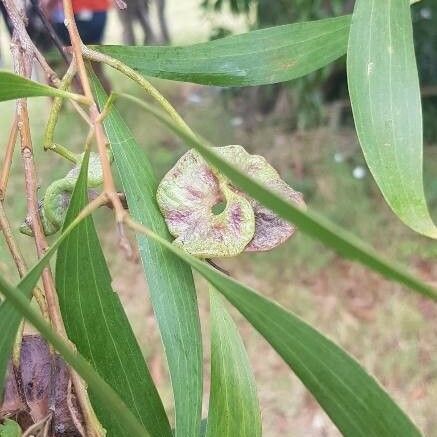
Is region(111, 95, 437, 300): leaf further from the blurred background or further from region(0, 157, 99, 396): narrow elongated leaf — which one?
the blurred background

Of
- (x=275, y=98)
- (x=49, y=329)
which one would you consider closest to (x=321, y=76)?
(x=275, y=98)

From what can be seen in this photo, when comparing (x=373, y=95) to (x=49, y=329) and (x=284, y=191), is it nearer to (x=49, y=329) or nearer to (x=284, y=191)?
(x=284, y=191)

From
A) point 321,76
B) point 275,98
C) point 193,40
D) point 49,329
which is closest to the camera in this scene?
point 49,329

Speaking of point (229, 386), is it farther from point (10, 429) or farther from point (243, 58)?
point (243, 58)

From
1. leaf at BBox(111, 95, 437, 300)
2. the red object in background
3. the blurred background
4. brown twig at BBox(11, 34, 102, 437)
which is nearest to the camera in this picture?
leaf at BBox(111, 95, 437, 300)

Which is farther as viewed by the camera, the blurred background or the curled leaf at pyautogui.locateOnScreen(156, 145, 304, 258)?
the blurred background

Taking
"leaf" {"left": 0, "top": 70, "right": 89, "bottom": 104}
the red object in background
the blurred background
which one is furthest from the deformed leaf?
the red object in background

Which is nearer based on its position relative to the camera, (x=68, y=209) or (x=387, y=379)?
(x=68, y=209)

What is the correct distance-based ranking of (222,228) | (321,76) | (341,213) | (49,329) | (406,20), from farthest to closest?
(341,213) < (321,76) < (406,20) < (222,228) < (49,329)
